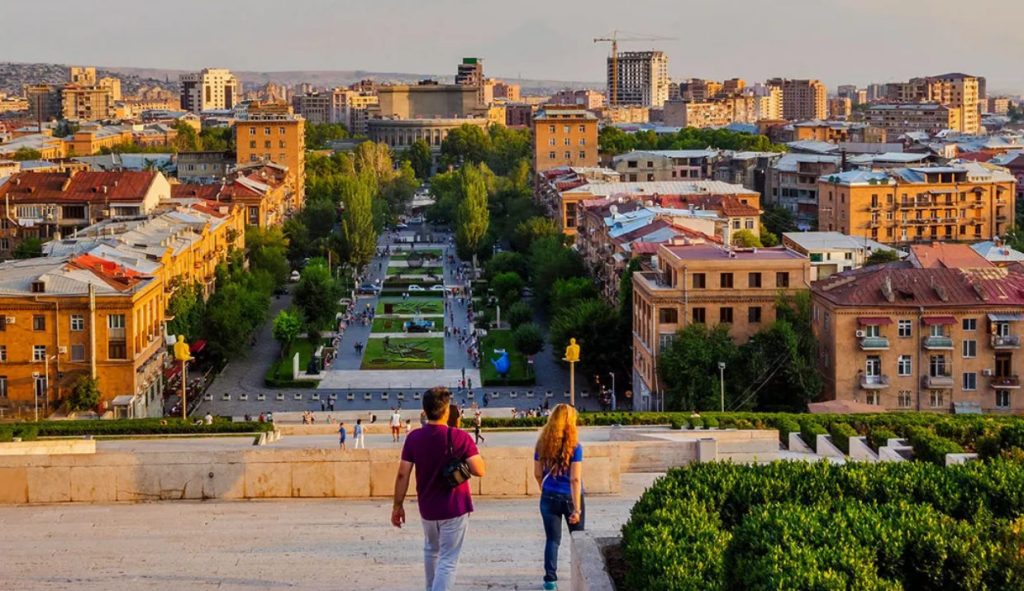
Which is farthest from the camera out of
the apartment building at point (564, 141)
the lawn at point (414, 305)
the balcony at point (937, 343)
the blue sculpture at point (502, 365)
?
the apartment building at point (564, 141)

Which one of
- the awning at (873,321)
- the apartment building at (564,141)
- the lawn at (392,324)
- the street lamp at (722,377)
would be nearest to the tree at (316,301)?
the lawn at (392,324)

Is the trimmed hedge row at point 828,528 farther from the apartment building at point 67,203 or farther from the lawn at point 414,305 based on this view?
the apartment building at point 67,203

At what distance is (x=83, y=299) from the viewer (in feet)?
124

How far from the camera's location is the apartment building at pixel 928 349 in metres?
35.2

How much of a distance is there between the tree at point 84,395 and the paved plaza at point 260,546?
22.2 meters

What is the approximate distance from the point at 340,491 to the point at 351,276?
55.9 m

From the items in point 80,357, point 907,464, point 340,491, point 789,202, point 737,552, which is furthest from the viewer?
point 789,202

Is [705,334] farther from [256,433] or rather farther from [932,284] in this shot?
[256,433]

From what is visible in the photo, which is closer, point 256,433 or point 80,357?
point 256,433

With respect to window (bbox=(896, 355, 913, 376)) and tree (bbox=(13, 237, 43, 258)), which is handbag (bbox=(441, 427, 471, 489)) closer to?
window (bbox=(896, 355, 913, 376))

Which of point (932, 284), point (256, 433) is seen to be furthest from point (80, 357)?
point (932, 284)

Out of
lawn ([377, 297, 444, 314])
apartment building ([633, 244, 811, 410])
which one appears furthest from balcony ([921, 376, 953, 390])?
lawn ([377, 297, 444, 314])

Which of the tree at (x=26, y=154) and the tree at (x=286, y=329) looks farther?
the tree at (x=26, y=154)

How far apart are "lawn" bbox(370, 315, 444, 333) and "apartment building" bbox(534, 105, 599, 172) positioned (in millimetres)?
40279
